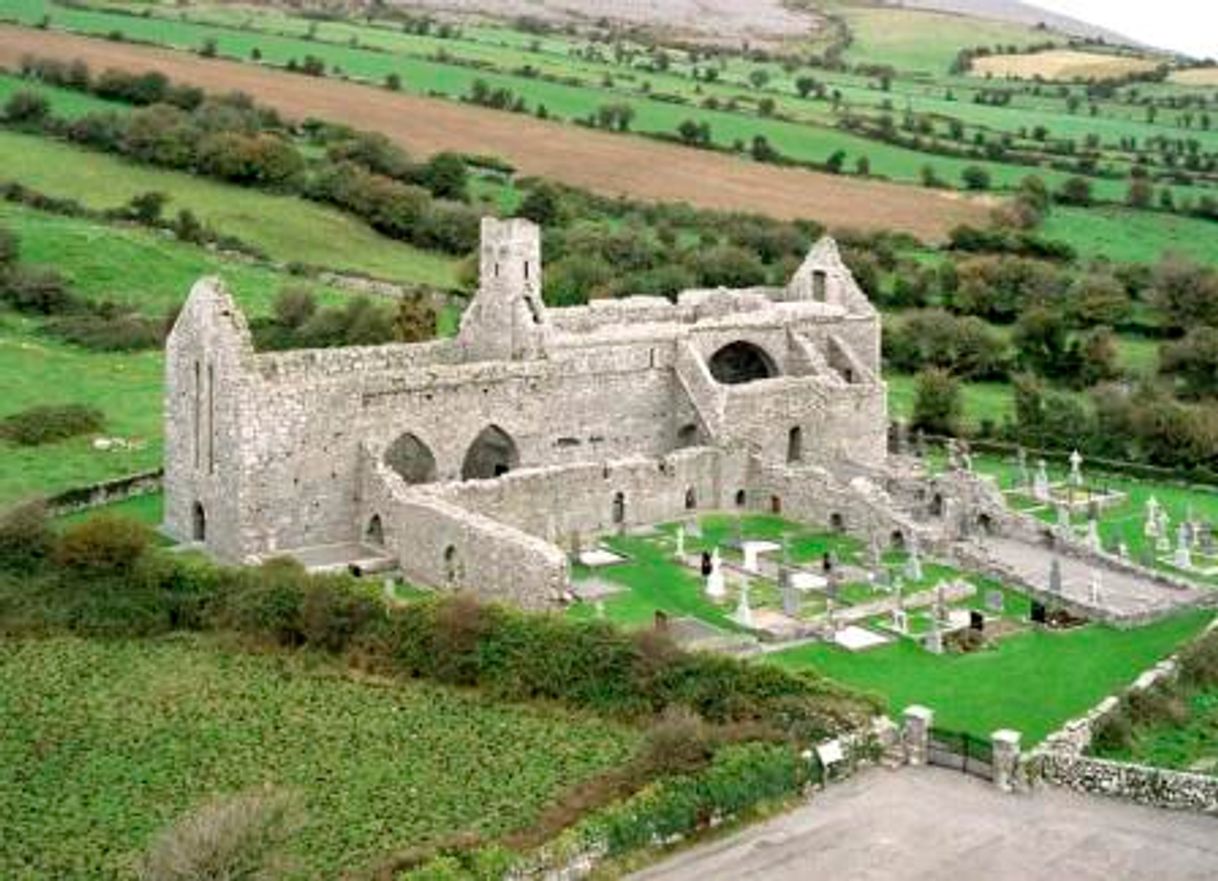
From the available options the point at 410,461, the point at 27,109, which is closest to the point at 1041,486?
the point at 410,461

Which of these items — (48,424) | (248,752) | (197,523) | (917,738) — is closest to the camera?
(917,738)

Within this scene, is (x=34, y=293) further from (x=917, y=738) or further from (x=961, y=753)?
(x=961, y=753)

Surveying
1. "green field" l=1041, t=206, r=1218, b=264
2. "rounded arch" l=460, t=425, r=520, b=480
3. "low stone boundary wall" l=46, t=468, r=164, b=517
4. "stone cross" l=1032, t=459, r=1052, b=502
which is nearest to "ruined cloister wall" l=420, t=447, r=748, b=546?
"rounded arch" l=460, t=425, r=520, b=480

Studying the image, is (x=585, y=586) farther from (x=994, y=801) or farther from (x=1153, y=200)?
(x=1153, y=200)

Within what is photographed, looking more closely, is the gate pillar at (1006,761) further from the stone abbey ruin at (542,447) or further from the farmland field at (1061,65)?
the farmland field at (1061,65)

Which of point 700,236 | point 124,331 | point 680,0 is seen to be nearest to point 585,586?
point 124,331

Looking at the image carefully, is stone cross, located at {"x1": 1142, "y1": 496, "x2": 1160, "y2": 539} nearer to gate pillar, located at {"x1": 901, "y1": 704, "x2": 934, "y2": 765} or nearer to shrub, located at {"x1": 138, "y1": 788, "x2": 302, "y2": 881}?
gate pillar, located at {"x1": 901, "y1": 704, "x2": 934, "y2": 765}
